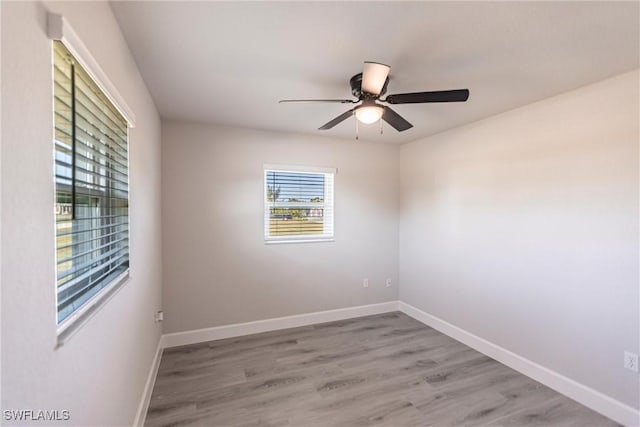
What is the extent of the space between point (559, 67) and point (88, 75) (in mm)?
2729

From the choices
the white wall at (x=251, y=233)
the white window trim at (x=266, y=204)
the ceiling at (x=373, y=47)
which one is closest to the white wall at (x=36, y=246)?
the ceiling at (x=373, y=47)

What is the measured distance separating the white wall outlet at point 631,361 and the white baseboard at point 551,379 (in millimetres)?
276

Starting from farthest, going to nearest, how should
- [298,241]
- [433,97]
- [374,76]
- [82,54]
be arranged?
[298,241] < [433,97] < [374,76] < [82,54]

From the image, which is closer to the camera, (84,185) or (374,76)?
(84,185)

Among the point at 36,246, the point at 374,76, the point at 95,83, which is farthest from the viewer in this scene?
the point at 374,76

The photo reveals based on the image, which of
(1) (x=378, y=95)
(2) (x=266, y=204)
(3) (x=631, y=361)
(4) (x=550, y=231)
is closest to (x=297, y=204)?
(2) (x=266, y=204)

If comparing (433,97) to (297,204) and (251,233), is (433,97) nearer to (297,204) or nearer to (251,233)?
(297,204)

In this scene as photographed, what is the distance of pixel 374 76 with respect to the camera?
5.59 feet

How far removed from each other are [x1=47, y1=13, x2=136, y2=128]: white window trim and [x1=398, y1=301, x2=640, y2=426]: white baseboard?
12.1ft

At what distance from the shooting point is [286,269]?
361cm

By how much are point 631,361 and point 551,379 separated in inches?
23.8

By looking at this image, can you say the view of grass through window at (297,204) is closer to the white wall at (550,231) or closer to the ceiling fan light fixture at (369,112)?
the white wall at (550,231)

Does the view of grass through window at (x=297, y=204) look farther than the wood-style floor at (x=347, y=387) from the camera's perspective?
Yes

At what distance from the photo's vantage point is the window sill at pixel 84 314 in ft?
3.01
